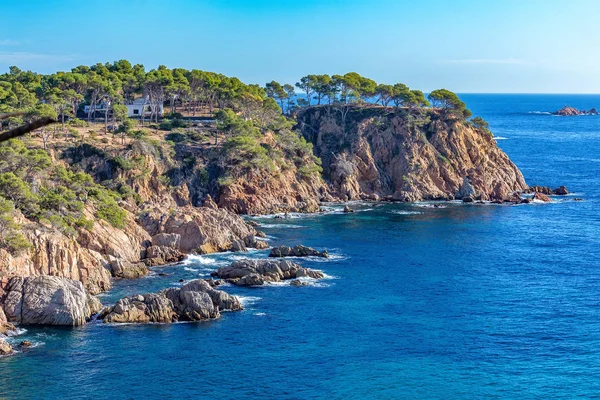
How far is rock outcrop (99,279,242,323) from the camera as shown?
2458 inches

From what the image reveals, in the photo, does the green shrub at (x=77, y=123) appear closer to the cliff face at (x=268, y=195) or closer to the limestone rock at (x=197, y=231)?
the cliff face at (x=268, y=195)

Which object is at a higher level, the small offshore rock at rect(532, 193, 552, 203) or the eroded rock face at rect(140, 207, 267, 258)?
the small offshore rock at rect(532, 193, 552, 203)

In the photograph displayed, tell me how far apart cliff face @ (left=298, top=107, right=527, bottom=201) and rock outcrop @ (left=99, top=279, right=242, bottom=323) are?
69.8 metres

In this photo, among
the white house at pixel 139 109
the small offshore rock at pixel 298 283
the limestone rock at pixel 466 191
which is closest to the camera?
the small offshore rock at pixel 298 283

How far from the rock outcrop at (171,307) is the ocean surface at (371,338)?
1380 mm

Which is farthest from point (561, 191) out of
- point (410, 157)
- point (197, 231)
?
point (197, 231)

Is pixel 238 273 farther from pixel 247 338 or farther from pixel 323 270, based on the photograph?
pixel 247 338

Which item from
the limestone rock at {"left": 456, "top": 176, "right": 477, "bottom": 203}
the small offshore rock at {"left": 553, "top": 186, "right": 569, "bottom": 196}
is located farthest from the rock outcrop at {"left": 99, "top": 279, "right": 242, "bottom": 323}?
the small offshore rock at {"left": 553, "top": 186, "right": 569, "bottom": 196}

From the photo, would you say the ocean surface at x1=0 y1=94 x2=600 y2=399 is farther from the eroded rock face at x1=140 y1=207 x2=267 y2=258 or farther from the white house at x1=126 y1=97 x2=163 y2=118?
the white house at x1=126 y1=97 x2=163 y2=118

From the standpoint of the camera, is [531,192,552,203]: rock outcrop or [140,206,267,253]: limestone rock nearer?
[140,206,267,253]: limestone rock

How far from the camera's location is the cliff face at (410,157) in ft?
445

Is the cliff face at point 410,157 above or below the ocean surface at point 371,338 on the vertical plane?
above

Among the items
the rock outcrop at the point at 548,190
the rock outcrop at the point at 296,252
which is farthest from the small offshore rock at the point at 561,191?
the rock outcrop at the point at 296,252

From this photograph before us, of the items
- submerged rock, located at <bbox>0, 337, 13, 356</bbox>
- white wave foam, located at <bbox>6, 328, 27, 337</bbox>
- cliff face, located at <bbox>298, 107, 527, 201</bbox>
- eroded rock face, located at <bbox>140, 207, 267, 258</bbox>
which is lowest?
white wave foam, located at <bbox>6, 328, 27, 337</bbox>
